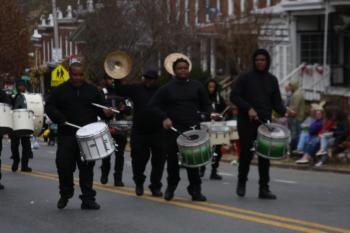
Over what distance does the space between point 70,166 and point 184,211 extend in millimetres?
1537

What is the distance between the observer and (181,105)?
13312 mm

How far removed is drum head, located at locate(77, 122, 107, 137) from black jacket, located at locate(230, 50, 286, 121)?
2.05 meters

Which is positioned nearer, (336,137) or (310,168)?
(336,137)

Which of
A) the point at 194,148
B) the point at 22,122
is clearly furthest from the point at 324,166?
the point at 194,148

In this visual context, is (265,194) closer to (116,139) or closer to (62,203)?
(62,203)

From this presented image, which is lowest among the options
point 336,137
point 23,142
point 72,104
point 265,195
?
point 336,137

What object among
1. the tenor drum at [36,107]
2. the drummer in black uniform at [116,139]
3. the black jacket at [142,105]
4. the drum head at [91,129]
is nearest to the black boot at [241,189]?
the black jacket at [142,105]

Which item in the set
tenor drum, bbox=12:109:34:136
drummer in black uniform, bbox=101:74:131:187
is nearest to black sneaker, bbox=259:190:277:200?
drummer in black uniform, bbox=101:74:131:187

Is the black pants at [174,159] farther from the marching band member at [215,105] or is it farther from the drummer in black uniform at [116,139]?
the marching band member at [215,105]

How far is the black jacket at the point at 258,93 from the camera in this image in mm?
13531

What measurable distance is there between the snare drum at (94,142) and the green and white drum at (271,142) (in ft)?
6.84

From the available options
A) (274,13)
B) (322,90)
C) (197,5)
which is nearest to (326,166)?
(322,90)

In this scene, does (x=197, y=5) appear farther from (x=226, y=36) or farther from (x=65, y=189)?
(x=65, y=189)

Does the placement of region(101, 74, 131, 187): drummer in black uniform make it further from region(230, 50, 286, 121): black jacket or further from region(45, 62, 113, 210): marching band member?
region(45, 62, 113, 210): marching band member
